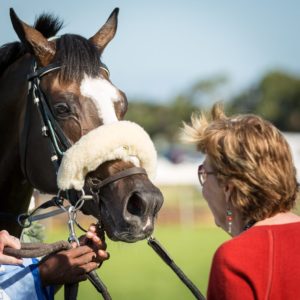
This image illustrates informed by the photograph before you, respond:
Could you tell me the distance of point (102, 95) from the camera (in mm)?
3715

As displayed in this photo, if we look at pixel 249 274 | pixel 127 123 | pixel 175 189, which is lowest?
pixel 175 189

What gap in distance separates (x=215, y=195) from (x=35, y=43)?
6.04 ft

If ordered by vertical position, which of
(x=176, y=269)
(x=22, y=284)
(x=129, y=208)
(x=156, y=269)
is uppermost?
(x=129, y=208)

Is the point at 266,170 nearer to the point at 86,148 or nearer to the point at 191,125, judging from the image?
the point at 191,125

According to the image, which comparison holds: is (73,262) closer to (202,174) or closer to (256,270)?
(202,174)

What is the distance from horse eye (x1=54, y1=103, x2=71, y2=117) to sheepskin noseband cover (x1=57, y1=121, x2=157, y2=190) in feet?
0.75

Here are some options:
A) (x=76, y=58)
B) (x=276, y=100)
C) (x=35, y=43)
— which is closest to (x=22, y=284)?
(x=76, y=58)

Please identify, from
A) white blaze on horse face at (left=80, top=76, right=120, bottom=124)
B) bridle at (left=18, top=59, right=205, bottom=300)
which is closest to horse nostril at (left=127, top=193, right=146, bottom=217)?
bridle at (left=18, top=59, right=205, bottom=300)

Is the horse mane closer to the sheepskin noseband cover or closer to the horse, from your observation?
the horse

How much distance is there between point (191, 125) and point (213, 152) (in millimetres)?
233

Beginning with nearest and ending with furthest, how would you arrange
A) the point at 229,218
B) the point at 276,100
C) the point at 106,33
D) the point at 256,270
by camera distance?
1. the point at 256,270
2. the point at 229,218
3. the point at 106,33
4. the point at 276,100

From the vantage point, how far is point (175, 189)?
2492 cm

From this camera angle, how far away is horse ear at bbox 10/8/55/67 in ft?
12.9

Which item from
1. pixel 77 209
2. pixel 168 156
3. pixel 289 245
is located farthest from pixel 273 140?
pixel 168 156
